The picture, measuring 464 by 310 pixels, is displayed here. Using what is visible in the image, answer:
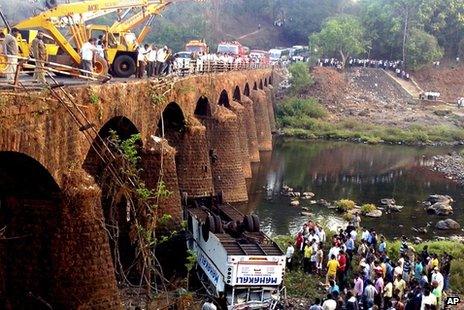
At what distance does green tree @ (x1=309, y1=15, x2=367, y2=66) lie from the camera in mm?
82625

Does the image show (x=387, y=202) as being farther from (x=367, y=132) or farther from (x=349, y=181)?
(x=367, y=132)

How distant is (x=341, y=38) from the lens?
8269cm

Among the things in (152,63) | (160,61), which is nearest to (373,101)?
(160,61)

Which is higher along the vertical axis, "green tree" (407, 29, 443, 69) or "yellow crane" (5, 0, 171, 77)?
"green tree" (407, 29, 443, 69)

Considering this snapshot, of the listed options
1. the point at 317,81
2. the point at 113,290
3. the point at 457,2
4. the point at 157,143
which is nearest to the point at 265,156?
the point at 317,81

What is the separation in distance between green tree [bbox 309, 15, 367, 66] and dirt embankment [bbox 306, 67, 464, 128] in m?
2.98

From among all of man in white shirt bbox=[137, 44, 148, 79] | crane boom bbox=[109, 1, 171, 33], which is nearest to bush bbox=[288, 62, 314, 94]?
crane boom bbox=[109, 1, 171, 33]

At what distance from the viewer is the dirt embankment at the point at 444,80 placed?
87.5 metres

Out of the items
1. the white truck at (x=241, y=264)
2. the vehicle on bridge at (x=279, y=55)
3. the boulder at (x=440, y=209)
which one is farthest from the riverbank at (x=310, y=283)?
the vehicle on bridge at (x=279, y=55)

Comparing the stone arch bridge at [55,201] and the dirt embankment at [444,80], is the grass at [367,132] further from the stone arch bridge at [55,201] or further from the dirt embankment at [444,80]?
the stone arch bridge at [55,201]

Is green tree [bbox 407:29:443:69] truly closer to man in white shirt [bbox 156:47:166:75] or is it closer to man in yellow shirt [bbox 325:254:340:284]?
man in white shirt [bbox 156:47:166:75]

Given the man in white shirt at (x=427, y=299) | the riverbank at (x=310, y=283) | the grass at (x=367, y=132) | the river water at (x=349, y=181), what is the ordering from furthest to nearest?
the grass at (x=367, y=132)
the river water at (x=349, y=181)
the riverbank at (x=310, y=283)
the man in white shirt at (x=427, y=299)

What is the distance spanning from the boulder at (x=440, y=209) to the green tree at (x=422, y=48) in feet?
166

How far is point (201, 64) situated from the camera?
3344cm
